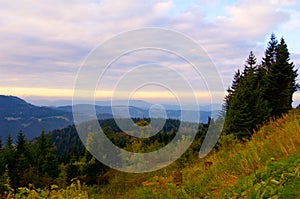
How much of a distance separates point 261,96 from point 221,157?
20616 millimetres

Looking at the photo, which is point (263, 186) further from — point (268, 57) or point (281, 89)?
point (268, 57)

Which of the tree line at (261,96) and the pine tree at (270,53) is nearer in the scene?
the tree line at (261,96)

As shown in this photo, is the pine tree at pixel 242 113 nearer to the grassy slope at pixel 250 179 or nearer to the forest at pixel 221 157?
the forest at pixel 221 157

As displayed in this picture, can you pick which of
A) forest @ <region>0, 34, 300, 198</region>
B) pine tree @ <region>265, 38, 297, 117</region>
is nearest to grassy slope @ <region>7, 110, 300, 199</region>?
forest @ <region>0, 34, 300, 198</region>

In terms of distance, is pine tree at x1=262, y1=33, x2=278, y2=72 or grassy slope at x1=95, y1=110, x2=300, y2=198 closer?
grassy slope at x1=95, y1=110, x2=300, y2=198

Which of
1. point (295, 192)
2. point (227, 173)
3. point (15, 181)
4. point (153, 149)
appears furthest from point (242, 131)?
point (15, 181)

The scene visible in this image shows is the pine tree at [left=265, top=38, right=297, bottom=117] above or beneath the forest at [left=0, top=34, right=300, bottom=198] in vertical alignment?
above

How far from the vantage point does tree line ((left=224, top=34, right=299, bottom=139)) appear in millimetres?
25828

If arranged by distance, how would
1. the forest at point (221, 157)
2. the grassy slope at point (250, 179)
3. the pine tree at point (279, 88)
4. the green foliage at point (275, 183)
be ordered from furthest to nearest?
the pine tree at point (279, 88)
the forest at point (221, 157)
the grassy slope at point (250, 179)
the green foliage at point (275, 183)

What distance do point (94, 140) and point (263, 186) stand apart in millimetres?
22228

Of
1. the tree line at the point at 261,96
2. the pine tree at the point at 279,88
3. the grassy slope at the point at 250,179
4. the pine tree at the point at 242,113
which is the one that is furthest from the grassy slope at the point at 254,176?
the pine tree at the point at 279,88

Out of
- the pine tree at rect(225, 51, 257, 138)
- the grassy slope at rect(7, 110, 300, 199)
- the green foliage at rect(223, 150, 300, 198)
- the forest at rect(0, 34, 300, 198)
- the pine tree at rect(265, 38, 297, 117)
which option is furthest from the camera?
the pine tree at rect(265, 38, 297, 117)

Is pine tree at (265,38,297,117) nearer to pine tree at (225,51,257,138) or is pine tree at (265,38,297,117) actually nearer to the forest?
the forest

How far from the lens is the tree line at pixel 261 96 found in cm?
2583
